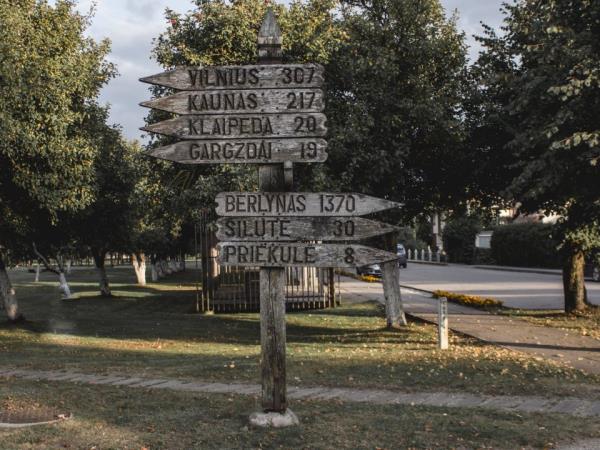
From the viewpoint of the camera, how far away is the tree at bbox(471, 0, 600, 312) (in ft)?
39.0

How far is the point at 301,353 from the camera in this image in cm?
1241

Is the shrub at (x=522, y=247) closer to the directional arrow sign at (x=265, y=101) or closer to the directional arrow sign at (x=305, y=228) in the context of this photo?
the directional arrow sign at (x=305, y=228)

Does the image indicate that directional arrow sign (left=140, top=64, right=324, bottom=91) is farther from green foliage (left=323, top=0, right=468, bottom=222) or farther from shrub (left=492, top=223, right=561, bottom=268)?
shrub (left=492, top=223, right=561, bottom=268)

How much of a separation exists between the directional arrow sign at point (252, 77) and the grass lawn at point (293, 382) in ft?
11.2

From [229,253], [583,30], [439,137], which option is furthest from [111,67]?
[229,253]

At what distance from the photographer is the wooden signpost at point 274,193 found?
6.71 meters

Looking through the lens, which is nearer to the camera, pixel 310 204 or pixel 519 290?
pixel 310 204

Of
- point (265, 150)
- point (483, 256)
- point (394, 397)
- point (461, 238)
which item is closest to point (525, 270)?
point (483, 256)

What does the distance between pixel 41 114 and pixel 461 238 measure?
4870 centimetres

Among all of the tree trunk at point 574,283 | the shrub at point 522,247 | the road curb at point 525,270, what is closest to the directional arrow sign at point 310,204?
the tree trunk at point 574,283

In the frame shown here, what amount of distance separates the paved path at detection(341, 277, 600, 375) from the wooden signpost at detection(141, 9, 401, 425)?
5.76 m

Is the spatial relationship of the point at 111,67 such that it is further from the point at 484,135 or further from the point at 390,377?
the point at 390,377

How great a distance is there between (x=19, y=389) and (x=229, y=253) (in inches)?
148

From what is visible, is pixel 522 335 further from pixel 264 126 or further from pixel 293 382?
pixel 264 126
